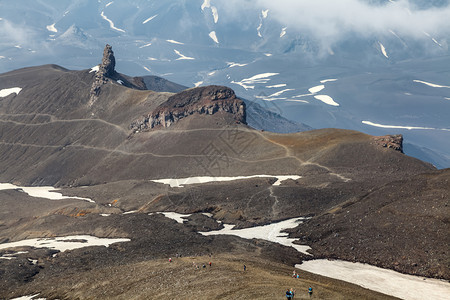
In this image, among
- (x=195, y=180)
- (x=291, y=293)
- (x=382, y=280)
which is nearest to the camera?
(x=291, y=293)

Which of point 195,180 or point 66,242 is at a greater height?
point 195,180

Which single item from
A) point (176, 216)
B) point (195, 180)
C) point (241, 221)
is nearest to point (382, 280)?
point (241, 221)

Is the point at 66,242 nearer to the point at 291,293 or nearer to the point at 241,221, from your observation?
the point at 241,221

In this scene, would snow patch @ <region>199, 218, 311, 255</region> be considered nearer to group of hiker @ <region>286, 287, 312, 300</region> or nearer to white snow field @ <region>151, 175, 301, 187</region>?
group of hiker @ <region>286, 287, 312, 300</region>

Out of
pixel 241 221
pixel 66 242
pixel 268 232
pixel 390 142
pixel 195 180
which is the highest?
pixel 390 142

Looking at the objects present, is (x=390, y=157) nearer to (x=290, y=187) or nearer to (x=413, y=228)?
(x=290, y=187)

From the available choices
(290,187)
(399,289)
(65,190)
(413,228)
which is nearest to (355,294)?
(399,289)

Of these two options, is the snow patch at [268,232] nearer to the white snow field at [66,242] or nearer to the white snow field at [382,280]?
the white snow field at [382,280]
